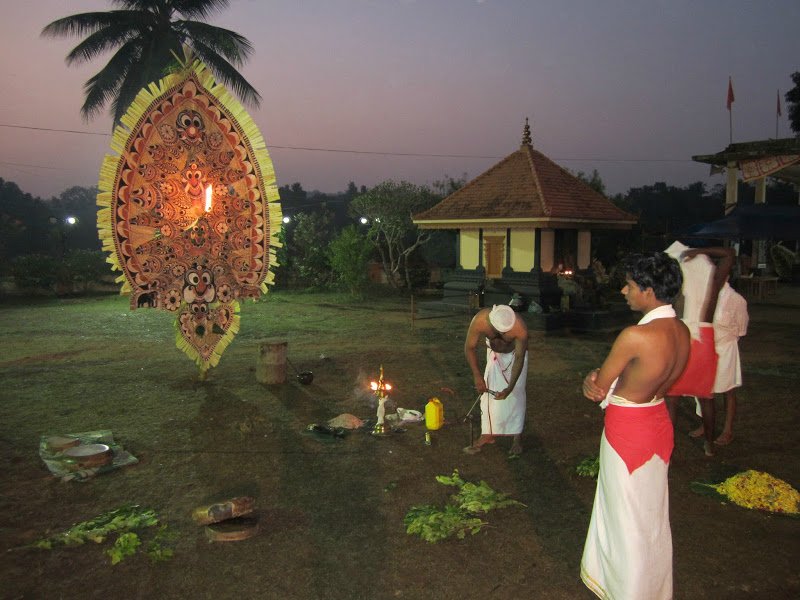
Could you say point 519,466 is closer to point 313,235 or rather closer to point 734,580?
point 734,580

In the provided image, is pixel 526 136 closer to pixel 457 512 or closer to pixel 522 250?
pixel 522 250

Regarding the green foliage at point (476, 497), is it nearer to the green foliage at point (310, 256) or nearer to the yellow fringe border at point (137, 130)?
the yellow fringe border at point (137, 130)

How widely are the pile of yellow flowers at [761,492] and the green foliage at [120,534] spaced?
411 cm

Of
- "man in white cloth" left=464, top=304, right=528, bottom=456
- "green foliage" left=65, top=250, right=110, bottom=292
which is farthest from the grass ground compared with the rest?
"green foliage" left=65, top=250, right=110, bottom=292

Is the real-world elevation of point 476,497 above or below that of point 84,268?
below

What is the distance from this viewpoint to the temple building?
15.4 meters

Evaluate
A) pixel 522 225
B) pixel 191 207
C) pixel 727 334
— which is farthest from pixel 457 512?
pixel 522 225

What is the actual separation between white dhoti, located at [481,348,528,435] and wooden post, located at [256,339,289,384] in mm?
3615

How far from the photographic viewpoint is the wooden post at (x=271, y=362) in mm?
8203

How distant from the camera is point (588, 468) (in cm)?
514

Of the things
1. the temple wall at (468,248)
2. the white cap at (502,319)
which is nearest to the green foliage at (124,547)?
the white cap at (502,319)

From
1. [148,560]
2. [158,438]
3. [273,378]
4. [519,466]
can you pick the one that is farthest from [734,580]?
[273,378]

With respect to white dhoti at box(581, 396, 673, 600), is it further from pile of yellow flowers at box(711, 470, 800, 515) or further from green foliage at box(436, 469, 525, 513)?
pile of yellow flowers at box(711, 470, 800, 515)

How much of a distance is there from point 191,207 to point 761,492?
6806 mm
